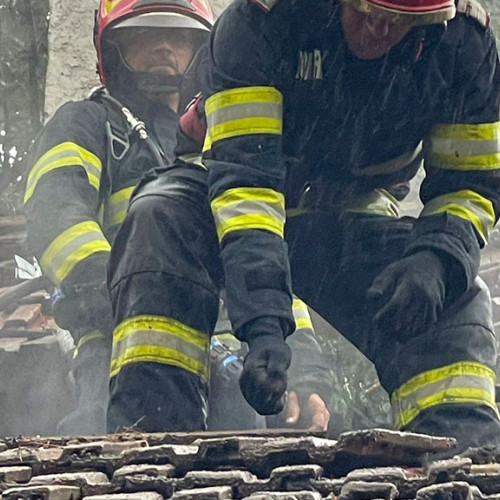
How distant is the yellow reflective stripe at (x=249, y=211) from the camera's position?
4812 mm

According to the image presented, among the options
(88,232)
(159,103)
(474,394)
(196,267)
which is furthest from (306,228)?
(159,103)

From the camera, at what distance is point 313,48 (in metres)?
4.92

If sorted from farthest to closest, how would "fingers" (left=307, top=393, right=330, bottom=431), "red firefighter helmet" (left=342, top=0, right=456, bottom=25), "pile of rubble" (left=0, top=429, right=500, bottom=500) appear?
"fingers" (left=307, top=393, right=330, bottom=431)
"red firefighter helmet" (left=342, top=0, right=456, bottom=25)
"pile of rubble" (left=0, top=429, right=500, bottom=500)

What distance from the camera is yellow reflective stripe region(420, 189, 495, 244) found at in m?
5.09

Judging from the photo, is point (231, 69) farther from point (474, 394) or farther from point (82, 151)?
point (82, 151)

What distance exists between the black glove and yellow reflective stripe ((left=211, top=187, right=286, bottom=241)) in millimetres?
327

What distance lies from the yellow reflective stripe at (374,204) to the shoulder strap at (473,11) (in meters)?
0.71

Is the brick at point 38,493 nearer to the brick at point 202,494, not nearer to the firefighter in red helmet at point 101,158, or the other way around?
the brick at point 202,494

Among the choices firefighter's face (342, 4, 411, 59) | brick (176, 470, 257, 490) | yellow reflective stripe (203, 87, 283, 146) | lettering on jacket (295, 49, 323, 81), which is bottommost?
brick (176, 470, 257, 490)

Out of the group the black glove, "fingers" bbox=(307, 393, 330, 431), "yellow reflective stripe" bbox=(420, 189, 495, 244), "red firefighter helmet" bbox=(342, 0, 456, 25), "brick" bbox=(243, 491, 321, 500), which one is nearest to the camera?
"brick" bbox=(243, 491, 321, 500)

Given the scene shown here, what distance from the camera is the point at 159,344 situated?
491 centimetres

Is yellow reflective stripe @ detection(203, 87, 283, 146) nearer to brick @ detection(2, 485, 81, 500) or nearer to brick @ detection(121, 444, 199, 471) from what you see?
brick @ detection(121, 444, 199, 471)

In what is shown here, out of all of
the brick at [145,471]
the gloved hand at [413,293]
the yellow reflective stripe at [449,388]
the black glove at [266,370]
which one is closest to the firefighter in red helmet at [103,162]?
the yellow reflective stripe at [449,388]

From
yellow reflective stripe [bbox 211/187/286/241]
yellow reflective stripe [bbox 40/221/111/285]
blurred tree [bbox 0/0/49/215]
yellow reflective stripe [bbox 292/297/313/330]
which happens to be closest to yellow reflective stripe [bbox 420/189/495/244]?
yellow reflective stripe [bbox 211/187/286/241]
